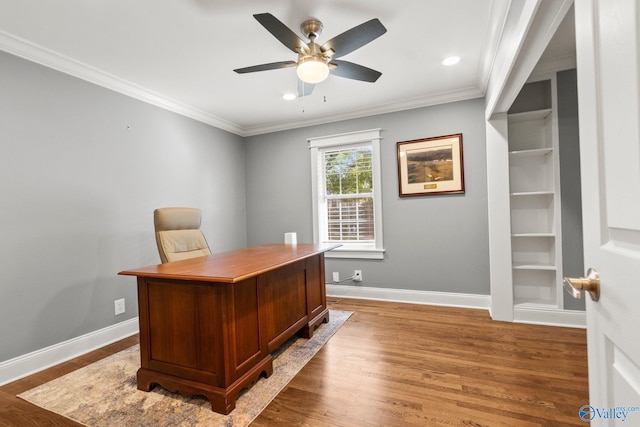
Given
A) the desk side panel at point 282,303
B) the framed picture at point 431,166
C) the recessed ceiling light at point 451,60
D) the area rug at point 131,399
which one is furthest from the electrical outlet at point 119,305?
the recessed ceiling light at point 451,60

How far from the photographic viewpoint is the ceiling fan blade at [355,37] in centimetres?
172

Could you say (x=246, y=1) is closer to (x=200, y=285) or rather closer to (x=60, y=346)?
(x=200, y=285)

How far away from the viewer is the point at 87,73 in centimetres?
262

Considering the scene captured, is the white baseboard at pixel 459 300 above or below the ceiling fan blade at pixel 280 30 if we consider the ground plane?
below

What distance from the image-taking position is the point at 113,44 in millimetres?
2297

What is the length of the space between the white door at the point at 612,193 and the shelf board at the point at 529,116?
2524 mm

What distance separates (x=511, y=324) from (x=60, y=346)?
13.0 feet

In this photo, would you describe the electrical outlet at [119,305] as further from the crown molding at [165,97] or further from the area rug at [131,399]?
the crown molding at [165,97]

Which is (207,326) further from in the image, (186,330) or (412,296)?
(412,296)

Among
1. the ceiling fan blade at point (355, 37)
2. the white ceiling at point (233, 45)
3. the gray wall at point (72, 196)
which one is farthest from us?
the gray wall at point (72, 196)

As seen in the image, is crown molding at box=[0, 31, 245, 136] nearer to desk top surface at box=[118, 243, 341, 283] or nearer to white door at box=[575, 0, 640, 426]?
desk top surface at box=[118, 243, 341, 283]

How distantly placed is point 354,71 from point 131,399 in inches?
105

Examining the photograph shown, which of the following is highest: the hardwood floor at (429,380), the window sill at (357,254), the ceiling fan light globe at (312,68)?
the ceiling fan light globe at (312,68)

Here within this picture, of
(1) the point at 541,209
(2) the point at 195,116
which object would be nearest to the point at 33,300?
(2) the point at 195,116
